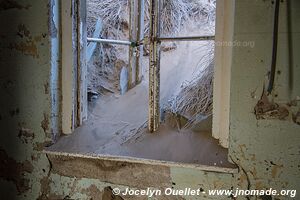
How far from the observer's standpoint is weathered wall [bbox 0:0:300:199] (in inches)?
51.3

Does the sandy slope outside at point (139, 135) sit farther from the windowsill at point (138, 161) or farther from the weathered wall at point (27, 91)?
the weathered wall at point (27, 91)

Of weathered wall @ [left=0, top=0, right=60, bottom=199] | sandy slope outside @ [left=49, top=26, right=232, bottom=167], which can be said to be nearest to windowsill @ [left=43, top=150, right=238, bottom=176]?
sandy slope outside @ [left=49, top=26, right=232, bottom=167]

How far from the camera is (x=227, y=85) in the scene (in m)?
1.45

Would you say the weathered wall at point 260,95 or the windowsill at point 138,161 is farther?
the windowsill at point 138,161

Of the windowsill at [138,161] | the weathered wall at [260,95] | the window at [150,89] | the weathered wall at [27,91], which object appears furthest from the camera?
the weathered wall at [27,91]

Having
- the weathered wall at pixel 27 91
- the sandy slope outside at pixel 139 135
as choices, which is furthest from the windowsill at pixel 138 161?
the weathered wall at pixel 27 91

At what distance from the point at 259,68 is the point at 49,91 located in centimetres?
109

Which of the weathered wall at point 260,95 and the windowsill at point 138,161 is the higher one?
the weathered wall at point 260,95

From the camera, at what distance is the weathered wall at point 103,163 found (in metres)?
1.30

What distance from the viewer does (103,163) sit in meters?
1.62

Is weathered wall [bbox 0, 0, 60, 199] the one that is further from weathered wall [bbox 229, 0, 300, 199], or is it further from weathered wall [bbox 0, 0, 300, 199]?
weathered wall [bbox 229, 0, 300, 199]

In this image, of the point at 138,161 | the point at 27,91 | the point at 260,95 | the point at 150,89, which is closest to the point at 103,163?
the point at 138,161

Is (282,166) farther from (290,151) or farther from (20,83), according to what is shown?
(20,83)

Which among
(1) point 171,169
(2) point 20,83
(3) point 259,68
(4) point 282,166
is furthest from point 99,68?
(4) point 282,166
